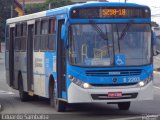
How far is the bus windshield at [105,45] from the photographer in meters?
16.1

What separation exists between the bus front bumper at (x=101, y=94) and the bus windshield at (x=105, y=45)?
0.65 m

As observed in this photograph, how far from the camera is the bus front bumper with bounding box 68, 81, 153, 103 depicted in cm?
1598

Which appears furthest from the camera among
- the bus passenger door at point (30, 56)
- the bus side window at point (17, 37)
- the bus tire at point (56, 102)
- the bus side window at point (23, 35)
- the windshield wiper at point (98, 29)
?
the bus side window at point (17, 37)

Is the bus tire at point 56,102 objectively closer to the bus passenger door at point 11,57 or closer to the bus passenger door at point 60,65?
the bus passenger door at point 60,65

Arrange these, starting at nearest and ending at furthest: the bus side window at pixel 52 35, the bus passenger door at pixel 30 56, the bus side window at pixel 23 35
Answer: the bus side window at pixel 52 35 < the bus passenger door at pixel 30 56 < the bus side window at pixel 23 35

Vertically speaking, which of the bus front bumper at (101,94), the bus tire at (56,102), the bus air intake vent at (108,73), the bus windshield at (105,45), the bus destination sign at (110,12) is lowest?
the bus tire at (56,102)

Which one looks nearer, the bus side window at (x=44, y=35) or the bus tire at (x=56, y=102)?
the bus tire at (x=56, y=102)

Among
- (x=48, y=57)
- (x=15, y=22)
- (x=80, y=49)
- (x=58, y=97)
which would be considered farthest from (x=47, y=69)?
(x=15, y=22)

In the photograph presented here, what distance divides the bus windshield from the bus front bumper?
2.14ft

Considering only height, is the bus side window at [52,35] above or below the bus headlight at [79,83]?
above

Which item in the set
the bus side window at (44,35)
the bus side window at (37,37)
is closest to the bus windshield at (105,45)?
the bus side window at (44,35)

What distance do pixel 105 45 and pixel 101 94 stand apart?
4.24ft

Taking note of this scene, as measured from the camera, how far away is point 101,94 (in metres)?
16.0

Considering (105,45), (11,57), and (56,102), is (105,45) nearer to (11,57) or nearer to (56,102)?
(56,102)
